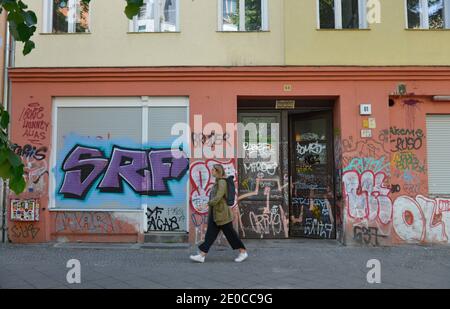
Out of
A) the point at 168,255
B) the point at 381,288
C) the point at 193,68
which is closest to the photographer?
the point at 381,288

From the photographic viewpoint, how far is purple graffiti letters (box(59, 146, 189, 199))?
383 inches

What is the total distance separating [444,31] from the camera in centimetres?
984

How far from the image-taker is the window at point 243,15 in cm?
1001

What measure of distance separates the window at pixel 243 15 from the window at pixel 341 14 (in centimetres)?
135

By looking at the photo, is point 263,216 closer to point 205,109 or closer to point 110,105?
point 205,109

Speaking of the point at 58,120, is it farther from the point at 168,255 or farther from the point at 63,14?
the point at 168,255

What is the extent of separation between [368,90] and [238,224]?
418 cm

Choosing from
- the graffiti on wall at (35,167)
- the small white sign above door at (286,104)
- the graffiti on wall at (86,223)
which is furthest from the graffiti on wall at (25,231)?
the small white sign above door at (286,104)

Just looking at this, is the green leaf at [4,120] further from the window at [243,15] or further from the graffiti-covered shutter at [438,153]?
the graffiti-covered shutter at [438,153]

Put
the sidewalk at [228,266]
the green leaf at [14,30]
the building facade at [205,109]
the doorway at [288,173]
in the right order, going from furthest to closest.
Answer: the doorway at [288,173] → the building facade at [205,109] → the sidewalk at [228,266] → the green leaf at [14,30]

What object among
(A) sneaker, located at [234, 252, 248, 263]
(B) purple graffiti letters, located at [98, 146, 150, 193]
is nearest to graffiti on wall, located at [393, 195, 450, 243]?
(A) sneaker, located at [234, 252, 248, 263]

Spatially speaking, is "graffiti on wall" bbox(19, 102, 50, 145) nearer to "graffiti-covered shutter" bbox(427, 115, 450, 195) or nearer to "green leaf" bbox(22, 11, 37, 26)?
"green leaf" bbox(22, 11, 37, 26)

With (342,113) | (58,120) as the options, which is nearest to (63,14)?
(58,120)

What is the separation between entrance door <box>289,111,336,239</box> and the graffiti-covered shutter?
7.21ft
